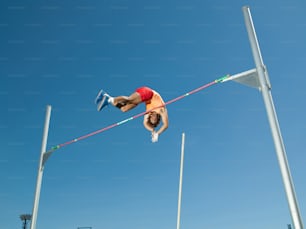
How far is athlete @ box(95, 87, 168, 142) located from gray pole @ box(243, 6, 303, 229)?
217 centimetres

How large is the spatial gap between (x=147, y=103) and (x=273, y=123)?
9.21 feet

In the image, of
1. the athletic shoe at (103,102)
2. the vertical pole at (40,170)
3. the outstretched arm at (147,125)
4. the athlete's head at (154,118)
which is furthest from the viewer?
the vertical pole at (40,170)

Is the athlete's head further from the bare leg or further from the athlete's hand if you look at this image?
the bare leg

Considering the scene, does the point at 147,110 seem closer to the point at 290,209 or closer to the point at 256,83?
the point at 256,83

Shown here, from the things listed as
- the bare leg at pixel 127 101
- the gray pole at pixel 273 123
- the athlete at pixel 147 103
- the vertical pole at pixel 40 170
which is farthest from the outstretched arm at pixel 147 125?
the gray pole at pixel 273 123

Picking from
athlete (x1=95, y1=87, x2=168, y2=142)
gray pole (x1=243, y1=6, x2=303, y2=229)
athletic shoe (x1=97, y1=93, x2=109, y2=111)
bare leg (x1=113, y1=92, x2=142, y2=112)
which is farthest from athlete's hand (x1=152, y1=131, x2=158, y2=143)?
gray pole (x1=243, y1=6, x2=303, y2=229)

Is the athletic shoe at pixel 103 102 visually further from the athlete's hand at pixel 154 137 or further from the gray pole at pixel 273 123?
the gray pole at pixel 273 123

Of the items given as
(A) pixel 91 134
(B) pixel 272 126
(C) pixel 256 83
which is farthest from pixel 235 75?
(A) pixel 91 134

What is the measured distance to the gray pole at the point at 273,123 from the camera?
3.29 meters

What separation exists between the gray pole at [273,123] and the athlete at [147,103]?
2166mm

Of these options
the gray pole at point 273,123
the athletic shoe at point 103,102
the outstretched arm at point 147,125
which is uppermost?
the athletic shoe at point 103,102

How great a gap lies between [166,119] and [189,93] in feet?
2.09

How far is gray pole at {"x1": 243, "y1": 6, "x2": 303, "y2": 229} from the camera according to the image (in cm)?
329

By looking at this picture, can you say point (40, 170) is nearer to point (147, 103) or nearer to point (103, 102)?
point (103, 102)
